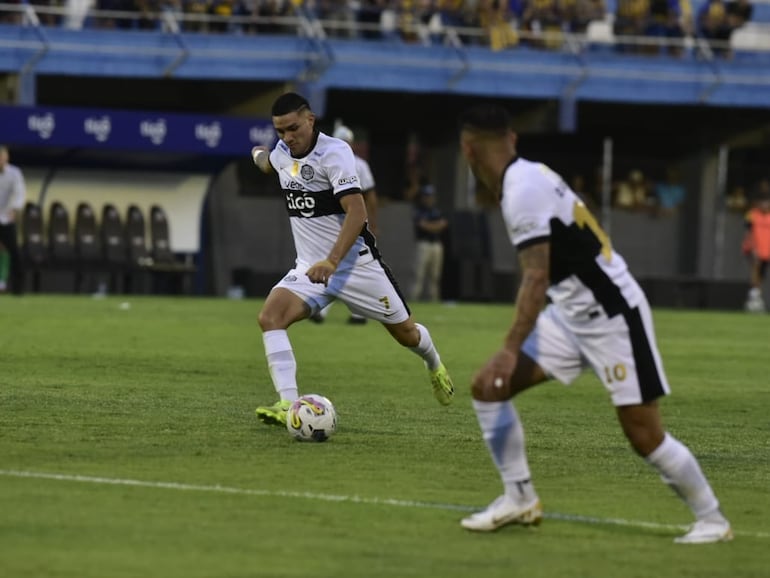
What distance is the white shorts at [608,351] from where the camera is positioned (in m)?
7.62

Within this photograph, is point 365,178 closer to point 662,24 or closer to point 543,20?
point 543,20

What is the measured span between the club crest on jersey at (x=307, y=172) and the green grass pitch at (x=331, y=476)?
1.65m

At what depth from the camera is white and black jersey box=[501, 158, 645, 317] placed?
7511mm

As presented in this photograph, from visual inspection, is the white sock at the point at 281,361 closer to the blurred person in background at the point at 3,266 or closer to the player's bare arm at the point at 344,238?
the player's bare arm at the point at 344,238

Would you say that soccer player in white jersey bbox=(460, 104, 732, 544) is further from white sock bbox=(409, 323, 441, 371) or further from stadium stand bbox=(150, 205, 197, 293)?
stadium stand bbox=(150, 205, 197, 293)

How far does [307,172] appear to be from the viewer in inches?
448

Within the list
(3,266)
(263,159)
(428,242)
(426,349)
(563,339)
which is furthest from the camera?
(428,242)

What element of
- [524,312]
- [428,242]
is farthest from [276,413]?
[428,242]

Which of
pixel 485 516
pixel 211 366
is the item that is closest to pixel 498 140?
pixel 485 516

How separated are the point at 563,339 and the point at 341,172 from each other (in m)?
3.64

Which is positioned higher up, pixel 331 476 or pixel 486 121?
pixel 486 121

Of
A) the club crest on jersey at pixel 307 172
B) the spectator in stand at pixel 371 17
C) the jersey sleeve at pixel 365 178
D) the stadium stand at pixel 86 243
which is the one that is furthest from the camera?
the spectator in stand at pixel 371 17

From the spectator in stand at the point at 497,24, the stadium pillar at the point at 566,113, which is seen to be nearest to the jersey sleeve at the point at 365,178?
the spectator in stand at the point at 497,24

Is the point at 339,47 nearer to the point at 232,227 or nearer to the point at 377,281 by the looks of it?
the point at 232,227
